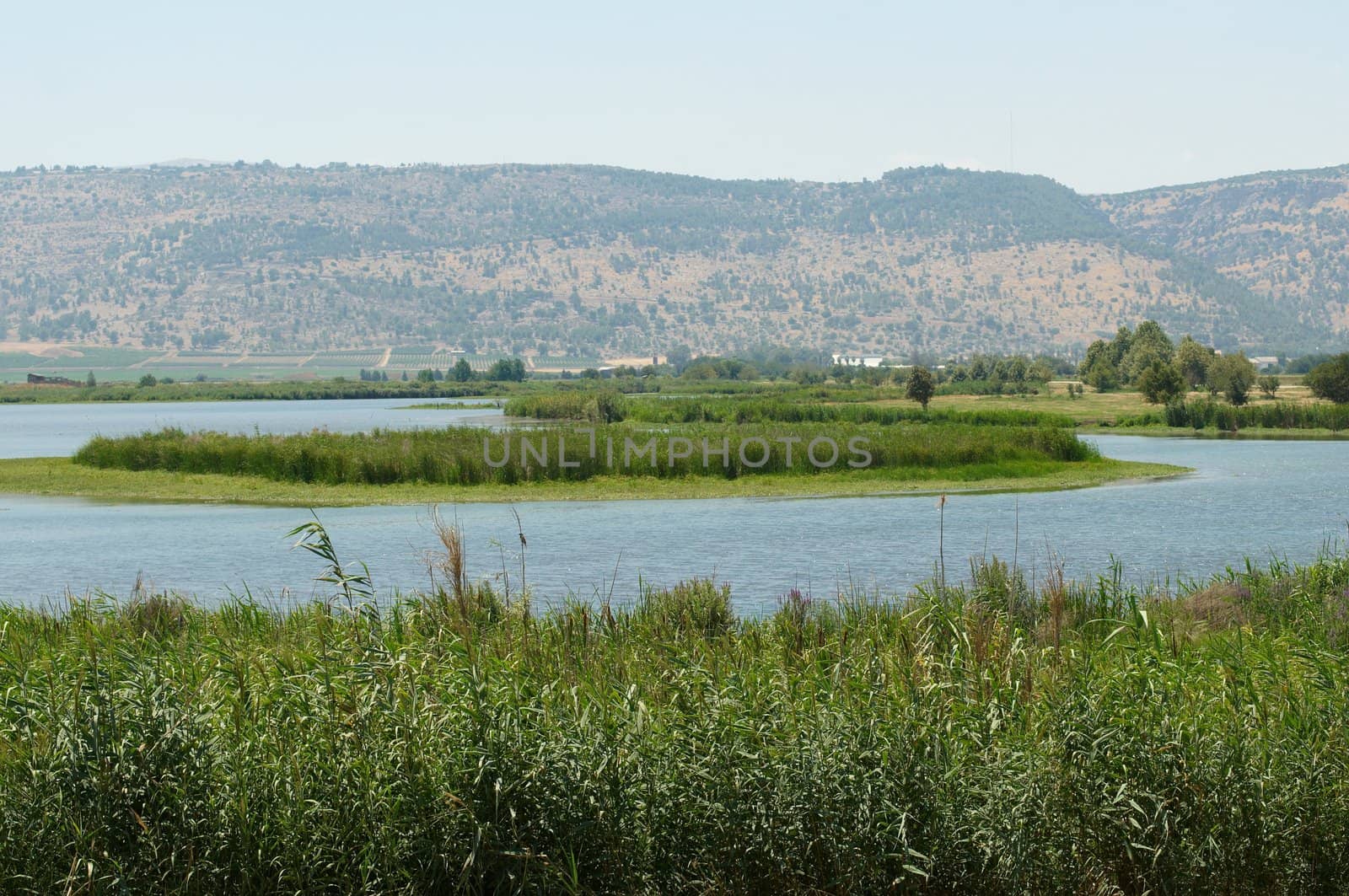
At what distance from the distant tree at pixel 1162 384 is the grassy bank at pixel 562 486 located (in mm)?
28820

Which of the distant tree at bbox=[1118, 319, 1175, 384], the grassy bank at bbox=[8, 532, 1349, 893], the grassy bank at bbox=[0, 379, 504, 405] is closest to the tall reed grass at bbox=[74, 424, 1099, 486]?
the grassy bank at bbox=[8, 532, 1349, 893]

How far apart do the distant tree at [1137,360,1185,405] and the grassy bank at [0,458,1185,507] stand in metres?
28.8

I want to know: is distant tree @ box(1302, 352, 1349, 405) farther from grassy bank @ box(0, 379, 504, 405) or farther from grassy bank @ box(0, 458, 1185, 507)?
grassy bank @ box(0, 379, 504, 405)

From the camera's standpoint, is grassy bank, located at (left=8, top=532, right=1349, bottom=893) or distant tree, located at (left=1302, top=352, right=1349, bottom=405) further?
distant tree, located at (left=1302, top=352, right=1349, bottom=405)

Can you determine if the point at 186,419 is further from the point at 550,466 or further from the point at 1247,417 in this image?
the point at 1247,417

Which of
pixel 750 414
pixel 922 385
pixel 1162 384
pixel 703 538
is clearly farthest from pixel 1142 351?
pixel 703 538

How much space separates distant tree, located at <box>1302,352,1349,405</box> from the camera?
2304 inches

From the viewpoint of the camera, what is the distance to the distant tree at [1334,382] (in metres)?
58.5

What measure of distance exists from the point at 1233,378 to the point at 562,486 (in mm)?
42397

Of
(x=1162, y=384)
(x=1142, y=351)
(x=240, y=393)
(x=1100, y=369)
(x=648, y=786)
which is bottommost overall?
(x=240, y=393)

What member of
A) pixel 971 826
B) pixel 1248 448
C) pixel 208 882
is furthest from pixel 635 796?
pixel 1248 448

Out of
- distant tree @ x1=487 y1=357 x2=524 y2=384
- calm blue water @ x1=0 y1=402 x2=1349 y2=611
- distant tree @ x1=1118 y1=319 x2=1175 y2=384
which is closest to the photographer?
calm blue water @ x1=0 y1=402 x2=1349 y2=611

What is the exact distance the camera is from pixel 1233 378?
6159cm

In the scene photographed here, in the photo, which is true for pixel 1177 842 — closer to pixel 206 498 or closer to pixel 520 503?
pixel 520 503
